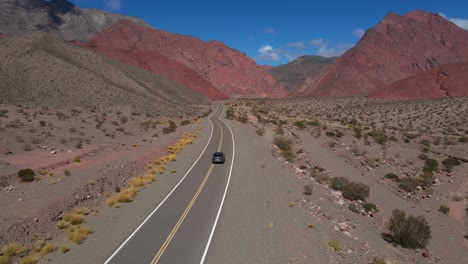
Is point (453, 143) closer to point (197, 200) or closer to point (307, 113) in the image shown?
point (197, 200)

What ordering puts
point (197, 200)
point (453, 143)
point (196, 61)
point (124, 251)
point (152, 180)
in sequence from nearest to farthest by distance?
point (124, 251) < point (197, 200) < point (152, 180) < point (453, 143) < point (196, 61)

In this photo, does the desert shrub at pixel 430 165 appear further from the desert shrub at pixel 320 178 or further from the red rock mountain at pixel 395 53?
the red rock mountain at pixel 395 53

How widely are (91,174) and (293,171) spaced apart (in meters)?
16.6

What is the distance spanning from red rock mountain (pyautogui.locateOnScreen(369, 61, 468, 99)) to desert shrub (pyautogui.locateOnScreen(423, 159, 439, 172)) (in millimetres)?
77735

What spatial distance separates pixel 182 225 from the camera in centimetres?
1820

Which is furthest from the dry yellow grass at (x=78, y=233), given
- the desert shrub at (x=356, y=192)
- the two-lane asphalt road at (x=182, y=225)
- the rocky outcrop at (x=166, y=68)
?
the rocky outcrop at (x=166, y=68)

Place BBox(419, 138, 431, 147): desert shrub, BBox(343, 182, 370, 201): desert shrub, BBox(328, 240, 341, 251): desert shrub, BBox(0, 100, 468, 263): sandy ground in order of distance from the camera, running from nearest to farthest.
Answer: BBox(328, 240, 341, 251): desert shrub, BBox(0, 100, 468, 263): sandy ground, BBox(343, 182, 370, 201): desert shrub, BBox(419, 138, 431, 147): desert shrub

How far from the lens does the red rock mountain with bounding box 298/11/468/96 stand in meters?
160

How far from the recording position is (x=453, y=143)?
43375mm

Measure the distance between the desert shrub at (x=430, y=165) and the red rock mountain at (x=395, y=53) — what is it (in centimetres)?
12408

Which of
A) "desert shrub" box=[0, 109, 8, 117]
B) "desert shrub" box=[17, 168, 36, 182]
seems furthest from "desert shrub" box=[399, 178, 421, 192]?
"desert shrub" box=[0, 109, 8, 117]

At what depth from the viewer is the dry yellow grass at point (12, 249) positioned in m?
15.1

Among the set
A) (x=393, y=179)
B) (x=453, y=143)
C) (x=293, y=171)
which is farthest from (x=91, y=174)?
(x=453, y=143)

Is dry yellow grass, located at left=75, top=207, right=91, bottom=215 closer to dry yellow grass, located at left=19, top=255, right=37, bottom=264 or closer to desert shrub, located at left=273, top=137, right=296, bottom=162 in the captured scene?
dry yellow grass, located at left=19, top=255, right=37, bottom=264
